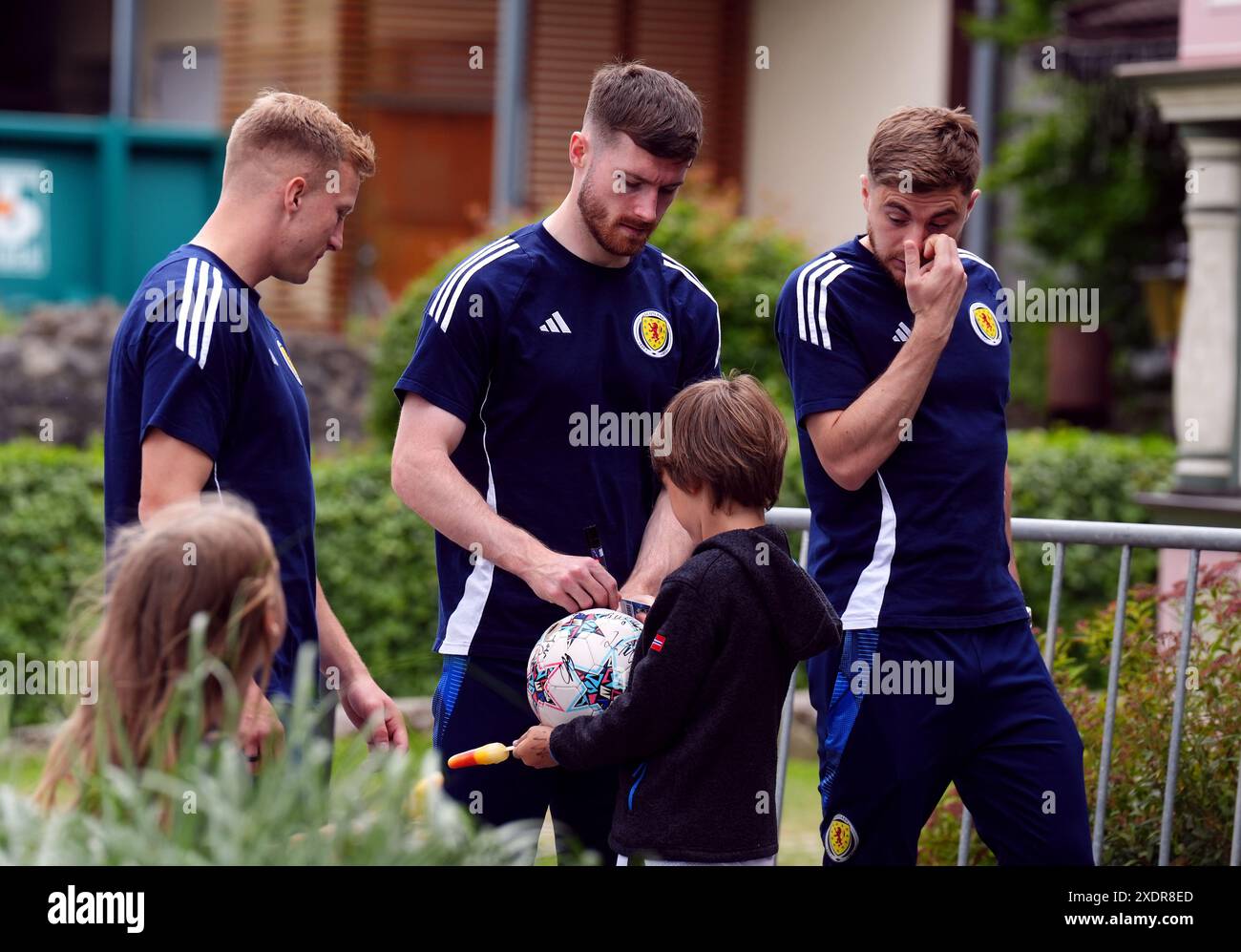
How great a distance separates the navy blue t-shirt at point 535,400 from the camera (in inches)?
147

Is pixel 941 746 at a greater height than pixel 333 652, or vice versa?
pixel 333 652

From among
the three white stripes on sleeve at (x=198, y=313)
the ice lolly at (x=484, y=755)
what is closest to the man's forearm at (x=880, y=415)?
the ice lolly at (x=484, y=755)

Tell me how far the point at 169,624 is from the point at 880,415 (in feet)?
5.31

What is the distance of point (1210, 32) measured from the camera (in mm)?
8516

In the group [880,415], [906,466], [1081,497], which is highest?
[880,415]

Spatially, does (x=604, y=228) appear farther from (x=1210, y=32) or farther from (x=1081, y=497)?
(x=1081, y=497)

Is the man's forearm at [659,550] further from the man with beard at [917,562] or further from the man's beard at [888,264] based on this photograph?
the man's beard at [888,264]

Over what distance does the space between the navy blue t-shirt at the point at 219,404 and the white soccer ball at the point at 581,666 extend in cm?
51

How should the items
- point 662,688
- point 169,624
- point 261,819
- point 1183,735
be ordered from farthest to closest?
point 1183,735, point 662,688, point 169,624, point 261,819

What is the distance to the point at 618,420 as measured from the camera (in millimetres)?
3816

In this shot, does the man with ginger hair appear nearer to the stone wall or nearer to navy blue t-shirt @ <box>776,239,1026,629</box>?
navy blue t-shirt @ <box>776,239,1026,629</box>

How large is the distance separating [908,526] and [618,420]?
0.67 m

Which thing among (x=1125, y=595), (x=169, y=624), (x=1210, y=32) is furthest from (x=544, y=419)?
(x=1210, y=32)
